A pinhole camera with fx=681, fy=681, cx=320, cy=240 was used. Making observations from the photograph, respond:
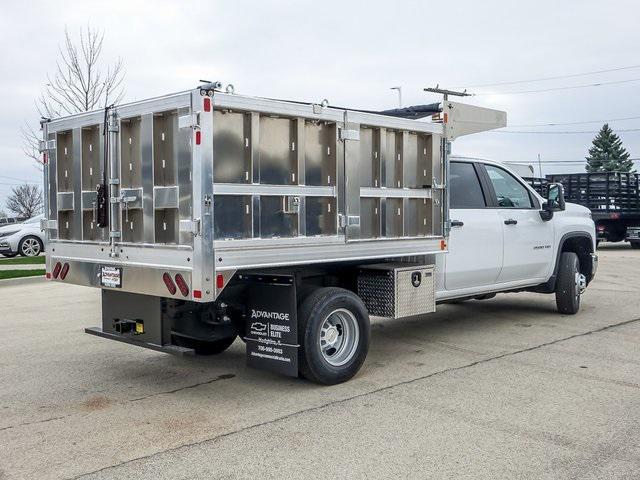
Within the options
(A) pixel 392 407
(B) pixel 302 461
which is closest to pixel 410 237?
(A) pixel 392 407

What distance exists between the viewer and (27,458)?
427 cm

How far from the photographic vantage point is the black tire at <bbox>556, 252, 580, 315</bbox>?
30.4 feet

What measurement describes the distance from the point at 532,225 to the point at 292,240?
4.36 metres

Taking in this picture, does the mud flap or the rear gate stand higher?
the rear gate

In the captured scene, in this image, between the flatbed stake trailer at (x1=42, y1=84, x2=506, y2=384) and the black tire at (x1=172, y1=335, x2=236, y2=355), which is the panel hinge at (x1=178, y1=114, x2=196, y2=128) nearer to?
the flatbed stake trailer at (x1=42, y1=84, x2=506, y2=384)

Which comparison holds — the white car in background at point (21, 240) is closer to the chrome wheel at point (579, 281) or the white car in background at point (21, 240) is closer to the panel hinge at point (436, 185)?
the chrome wheel at point (579, 281)

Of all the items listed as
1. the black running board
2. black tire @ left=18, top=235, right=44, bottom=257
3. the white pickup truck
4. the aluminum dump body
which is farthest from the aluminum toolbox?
black tire @ left=18, top=235, right=44, bottom=257

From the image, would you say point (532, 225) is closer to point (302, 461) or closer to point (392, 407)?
point (392, 407)

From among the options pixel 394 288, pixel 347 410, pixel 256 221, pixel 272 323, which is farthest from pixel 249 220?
pixel 394 288

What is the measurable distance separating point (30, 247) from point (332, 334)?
16.5 m

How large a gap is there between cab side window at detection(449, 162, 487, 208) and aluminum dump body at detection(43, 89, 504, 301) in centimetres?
84

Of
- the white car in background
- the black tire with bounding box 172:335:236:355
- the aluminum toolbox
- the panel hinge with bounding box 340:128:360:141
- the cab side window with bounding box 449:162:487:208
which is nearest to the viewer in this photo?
the panel hinge with bounding box 340:128:360:141

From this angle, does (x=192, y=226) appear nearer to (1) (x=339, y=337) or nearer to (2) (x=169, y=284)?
(2) (x=169, y=284)

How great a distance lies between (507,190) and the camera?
8516mm
